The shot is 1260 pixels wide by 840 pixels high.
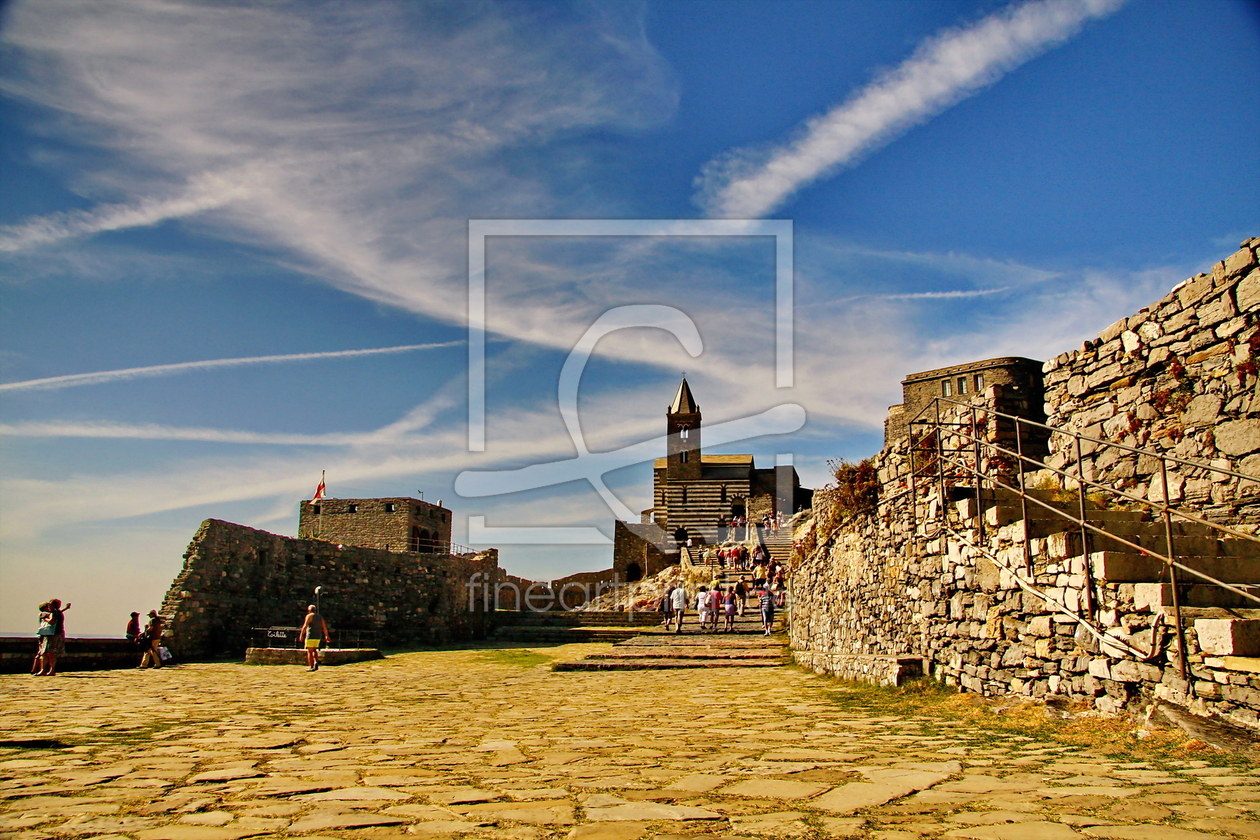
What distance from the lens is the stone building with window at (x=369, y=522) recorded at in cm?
3897

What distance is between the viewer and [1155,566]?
5758 millimetres

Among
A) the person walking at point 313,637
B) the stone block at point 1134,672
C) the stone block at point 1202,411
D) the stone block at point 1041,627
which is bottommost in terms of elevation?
the person walking at point 313,637

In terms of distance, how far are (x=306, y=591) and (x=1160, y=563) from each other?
2004 centimetres

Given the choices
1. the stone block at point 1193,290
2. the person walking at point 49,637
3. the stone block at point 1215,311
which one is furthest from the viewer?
the person walking at point 49,637

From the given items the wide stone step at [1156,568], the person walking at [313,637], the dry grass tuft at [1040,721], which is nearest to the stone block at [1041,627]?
the dry grass tuft at [1040,721]

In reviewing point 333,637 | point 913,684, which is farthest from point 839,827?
point 333,637

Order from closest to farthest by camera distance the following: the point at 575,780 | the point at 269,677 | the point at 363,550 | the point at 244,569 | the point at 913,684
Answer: the point at 575,780 → the point at 913,684 → the point at 269,677 → the point at 244,569 → the point at 363,550

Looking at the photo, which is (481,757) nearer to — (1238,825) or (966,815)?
(966,815)

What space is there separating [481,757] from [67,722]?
4.36 metres

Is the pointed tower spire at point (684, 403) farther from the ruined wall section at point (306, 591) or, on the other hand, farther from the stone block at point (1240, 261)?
the stone block at point (1240, 261)

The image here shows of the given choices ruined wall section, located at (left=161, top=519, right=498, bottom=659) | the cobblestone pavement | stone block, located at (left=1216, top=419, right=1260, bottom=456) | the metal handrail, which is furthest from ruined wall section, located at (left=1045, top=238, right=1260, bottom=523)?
ruined wall section, located at (left=161, top=519, right=498, bottom=659)

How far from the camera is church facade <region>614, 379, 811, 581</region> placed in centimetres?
5034

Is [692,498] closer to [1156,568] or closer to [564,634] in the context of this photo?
[564,634]

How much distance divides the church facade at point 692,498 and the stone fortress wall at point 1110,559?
3956cm
